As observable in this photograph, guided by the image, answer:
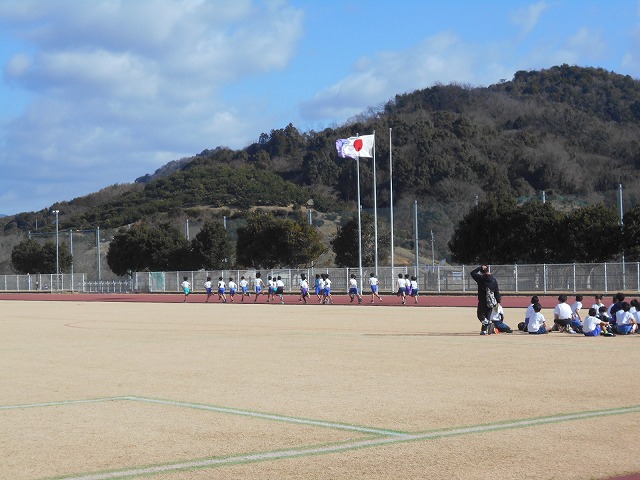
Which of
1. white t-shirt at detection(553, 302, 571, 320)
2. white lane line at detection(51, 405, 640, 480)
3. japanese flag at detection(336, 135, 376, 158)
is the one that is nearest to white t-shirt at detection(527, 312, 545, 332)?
white t-shirt at detection(553, 302, 571, 320)

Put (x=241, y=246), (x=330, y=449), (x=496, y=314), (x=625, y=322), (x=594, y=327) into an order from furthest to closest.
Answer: (x=241, y=246) → (x=496, y=314) → (x=625, y=322) → (x=594, y=327) → (x=330, y=449)

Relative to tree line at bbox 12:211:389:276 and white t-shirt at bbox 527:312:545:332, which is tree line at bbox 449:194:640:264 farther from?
white t-shirt at bbox 527:312:545:332

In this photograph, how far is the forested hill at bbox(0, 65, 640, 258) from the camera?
12438cm

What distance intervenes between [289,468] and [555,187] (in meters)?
122

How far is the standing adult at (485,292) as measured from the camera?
21219 mm

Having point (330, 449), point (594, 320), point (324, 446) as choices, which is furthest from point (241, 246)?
point (330, 449)

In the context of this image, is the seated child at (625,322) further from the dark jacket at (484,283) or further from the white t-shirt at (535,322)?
the dark jacket at (484,283)

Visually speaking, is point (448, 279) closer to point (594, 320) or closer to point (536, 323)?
point (536, 323)

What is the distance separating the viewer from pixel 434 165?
128 meters

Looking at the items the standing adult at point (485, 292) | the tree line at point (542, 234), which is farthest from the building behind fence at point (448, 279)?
the standing adult at point (485, 292)

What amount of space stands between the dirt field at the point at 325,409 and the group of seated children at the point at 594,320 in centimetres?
99

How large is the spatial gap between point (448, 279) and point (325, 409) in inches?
1899

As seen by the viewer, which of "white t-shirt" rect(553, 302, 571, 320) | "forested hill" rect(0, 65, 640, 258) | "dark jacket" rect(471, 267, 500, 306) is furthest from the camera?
"forested hill" rect(0, 65, 640, 258)

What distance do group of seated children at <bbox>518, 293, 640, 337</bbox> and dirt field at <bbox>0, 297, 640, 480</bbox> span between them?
0.99 metres
